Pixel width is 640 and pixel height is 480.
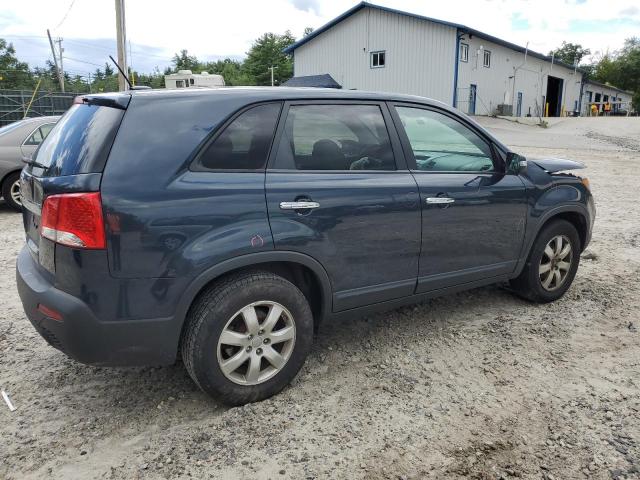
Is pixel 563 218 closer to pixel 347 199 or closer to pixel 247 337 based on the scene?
pixel 347 199

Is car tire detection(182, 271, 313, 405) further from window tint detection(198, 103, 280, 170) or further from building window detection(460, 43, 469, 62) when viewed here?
building window detection(460, 43, 469, 62)

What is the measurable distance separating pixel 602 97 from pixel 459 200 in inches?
2983

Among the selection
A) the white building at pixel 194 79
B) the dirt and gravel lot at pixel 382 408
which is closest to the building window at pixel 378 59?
the white building at pixel 194 79

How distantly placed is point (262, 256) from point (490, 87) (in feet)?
123

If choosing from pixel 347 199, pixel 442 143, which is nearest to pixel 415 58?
pixel 442 143

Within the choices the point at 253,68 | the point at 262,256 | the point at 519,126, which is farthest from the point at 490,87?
the point at 262,256

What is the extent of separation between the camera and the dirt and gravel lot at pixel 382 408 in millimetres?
2539

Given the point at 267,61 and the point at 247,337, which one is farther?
the point at 267,61

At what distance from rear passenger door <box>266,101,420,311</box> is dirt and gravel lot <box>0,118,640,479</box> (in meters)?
0.57

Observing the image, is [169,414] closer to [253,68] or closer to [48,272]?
[48,272]

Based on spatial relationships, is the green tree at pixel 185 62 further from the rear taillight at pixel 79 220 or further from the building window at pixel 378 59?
the rear taillight at pixel 79 220

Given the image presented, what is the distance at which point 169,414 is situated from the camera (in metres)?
2.95

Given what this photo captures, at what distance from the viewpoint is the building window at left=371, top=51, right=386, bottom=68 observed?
3417cm

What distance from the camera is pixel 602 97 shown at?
67.9 m
